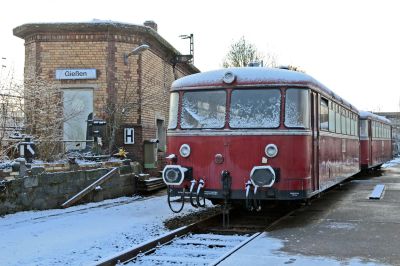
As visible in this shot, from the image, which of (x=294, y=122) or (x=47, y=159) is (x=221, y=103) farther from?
(x=47, y=159)

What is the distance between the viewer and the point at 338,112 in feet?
41.0

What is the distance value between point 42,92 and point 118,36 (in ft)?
14.0

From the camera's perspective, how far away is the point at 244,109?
895 cm

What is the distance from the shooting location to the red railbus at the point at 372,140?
68.1 ft

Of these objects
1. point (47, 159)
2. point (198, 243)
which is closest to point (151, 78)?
point (47, 159)

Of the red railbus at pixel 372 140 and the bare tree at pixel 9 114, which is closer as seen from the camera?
the bare tree at pixel 9 114

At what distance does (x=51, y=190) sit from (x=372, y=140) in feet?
51.5

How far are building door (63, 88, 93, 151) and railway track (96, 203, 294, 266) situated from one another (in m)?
8.59

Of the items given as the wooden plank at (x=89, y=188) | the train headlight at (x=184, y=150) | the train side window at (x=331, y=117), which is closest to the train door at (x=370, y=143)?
the train side window at (x=331, y=117)

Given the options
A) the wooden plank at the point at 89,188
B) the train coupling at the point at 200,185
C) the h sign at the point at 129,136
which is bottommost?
the wooden plank at the point at 89,188

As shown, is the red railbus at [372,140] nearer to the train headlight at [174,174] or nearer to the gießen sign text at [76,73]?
the gießen sign text at [76,73]

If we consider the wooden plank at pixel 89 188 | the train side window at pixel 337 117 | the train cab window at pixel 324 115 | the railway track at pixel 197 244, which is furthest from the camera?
the train side window at pixel 337 117

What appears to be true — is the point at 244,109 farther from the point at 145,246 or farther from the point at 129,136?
the point at 129,136

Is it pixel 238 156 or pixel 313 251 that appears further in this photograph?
pixel 238 156
